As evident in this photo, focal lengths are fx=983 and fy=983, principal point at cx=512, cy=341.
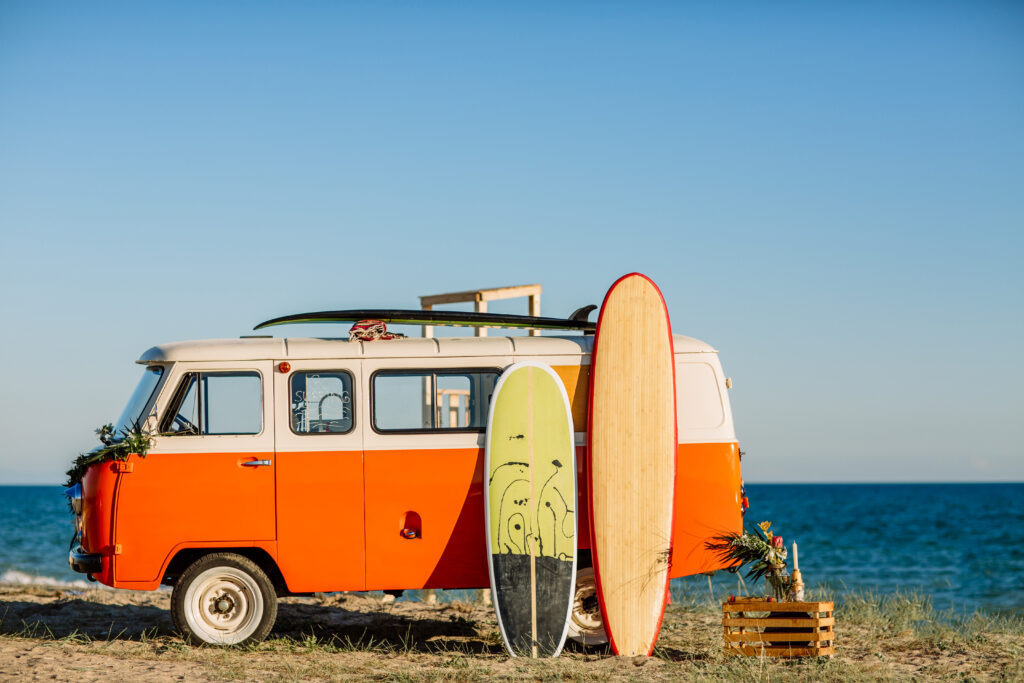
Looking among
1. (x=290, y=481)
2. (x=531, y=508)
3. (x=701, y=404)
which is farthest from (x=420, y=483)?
(x=701, y=404)

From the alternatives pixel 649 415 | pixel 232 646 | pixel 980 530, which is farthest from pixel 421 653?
pixel 980 530

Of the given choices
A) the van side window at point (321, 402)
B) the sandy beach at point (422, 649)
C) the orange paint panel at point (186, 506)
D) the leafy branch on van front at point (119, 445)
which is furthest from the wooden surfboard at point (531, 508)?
the leafy branch on van front at point (119, 445)

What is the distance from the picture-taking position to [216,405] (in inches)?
348

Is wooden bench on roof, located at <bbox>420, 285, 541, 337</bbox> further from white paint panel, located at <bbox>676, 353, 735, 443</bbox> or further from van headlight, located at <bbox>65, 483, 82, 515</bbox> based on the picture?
van headlight, located at <bbox>65, 483, 82, 515</bbox>

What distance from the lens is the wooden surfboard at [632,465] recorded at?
8805 millimetres

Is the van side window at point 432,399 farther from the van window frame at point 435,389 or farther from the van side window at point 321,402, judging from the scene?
the van side window at point 321,402

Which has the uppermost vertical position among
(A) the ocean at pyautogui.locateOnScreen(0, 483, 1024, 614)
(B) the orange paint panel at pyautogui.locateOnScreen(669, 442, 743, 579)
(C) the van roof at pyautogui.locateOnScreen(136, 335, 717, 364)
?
(C) the van roof at pyautogui.locateOnScreen(136, 335, 717, 364)

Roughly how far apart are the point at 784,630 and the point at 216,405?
5.35m

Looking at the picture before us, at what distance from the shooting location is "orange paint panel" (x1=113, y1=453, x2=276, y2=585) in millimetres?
8602

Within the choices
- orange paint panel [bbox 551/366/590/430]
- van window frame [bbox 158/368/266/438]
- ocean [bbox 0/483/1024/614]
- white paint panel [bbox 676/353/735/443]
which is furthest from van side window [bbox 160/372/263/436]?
ocean [bbox 0/483/1024/614]

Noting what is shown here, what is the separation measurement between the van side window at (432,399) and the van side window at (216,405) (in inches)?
42.9

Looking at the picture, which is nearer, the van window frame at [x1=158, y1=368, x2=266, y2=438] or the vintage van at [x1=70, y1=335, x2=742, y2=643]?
the vintage van at [x1=70, y1=335, x2=742, y2=643]

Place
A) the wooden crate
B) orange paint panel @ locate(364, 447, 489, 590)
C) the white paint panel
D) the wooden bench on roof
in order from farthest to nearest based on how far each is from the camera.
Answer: the wooden bench on roof < the white paint panel < orange paint panel @ locate(364, 447, 489, 590) < the wooden crate

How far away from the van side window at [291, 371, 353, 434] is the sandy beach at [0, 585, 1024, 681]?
79.2 inches
